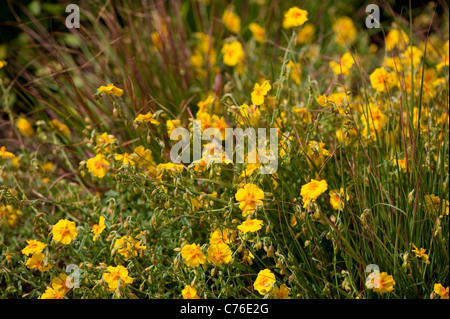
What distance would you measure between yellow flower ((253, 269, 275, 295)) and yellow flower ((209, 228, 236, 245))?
15 cm

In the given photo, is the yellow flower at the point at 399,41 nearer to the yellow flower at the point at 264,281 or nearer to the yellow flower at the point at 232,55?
the yellow flower at the point at 232,55

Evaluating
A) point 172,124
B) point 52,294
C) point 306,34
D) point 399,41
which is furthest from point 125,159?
point 306,34

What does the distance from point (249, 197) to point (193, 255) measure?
255 mm

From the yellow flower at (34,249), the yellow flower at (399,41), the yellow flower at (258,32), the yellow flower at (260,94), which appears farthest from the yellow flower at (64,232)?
the yellow flower at (258,32)

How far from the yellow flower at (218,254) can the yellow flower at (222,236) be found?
27 mm

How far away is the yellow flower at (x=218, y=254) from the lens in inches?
65.2

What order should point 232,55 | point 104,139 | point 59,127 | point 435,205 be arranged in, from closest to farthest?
point 435,205
point 104,139
point 59,127
point 232,55

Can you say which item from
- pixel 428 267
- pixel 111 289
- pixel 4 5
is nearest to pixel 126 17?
pixel 4 5

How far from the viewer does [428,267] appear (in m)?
1.88

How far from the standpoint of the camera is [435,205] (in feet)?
5.99

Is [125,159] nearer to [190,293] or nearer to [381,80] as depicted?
[190,293]
